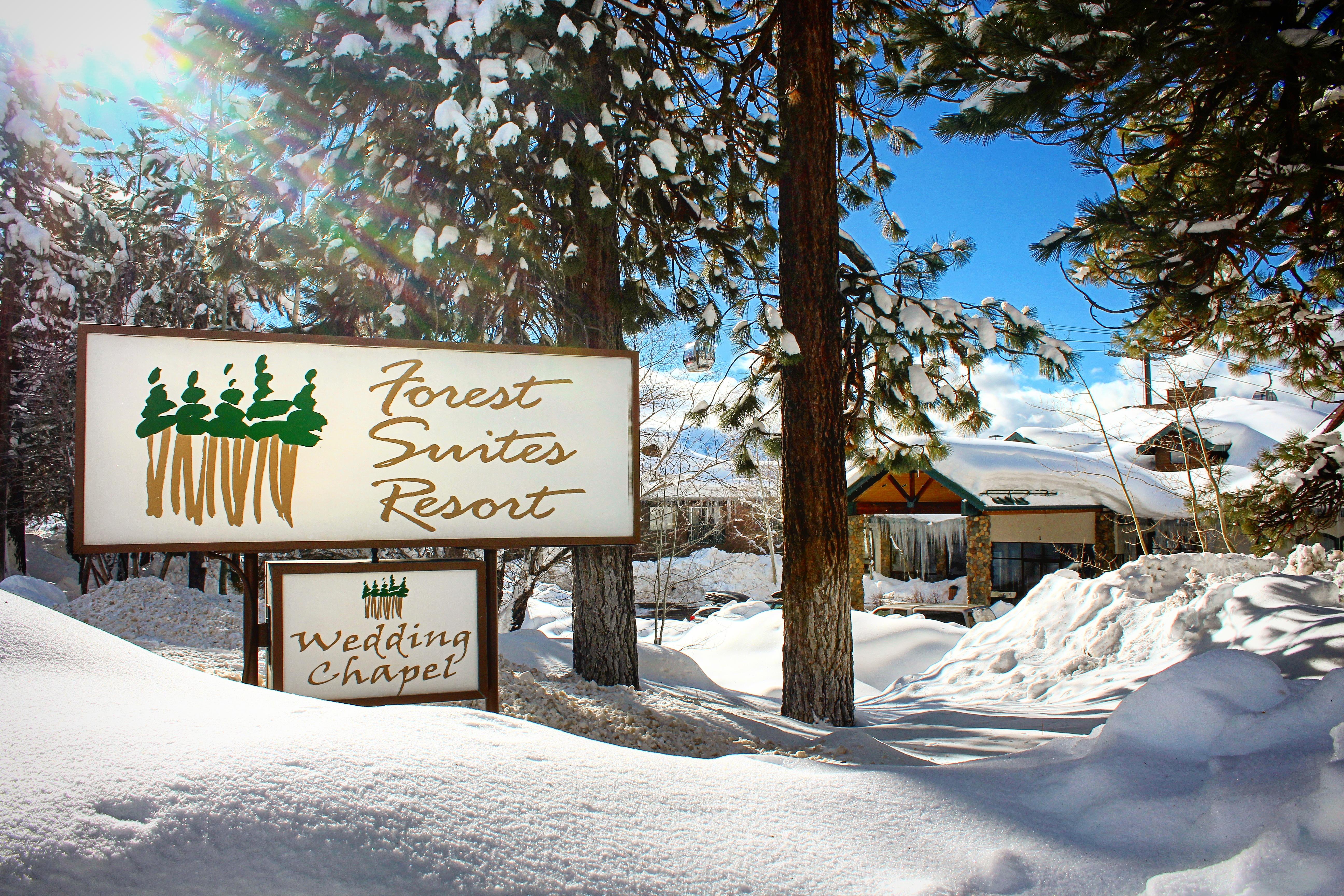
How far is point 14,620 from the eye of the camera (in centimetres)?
259

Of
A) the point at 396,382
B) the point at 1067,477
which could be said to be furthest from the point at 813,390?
the point at 1067,477

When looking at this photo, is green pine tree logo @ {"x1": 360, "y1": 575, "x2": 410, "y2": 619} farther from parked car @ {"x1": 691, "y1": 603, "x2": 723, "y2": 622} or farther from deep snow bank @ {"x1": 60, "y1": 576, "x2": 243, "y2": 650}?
parked car @ {"x1": 691, "y1": 603, "x2": 723, "y2": 622}

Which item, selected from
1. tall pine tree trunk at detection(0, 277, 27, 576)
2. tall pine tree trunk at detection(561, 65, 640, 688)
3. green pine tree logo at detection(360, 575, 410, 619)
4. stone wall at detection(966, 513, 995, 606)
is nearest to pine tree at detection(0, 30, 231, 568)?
tall pine tree trunk at detection(0, 277, 27, 576)

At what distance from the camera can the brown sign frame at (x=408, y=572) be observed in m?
4.01

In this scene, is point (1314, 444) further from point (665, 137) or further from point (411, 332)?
point (411, 332)

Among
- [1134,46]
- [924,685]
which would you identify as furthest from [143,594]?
[1134,46]

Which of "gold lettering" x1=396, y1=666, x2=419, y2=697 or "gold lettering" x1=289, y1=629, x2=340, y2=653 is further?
"gold lettering" x1=396, y1=666, x2=419, y2=697

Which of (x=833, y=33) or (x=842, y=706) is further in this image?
(x=833, y=33)

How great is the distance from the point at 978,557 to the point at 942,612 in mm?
1348

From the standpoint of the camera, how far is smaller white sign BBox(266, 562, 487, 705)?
4.05m

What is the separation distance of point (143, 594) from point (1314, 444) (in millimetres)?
12695

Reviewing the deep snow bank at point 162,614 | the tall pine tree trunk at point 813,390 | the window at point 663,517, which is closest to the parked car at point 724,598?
the window at point 663,517

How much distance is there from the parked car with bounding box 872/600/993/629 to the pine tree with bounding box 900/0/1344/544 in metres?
8.19

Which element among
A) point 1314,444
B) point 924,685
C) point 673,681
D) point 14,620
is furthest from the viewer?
point 924,685
